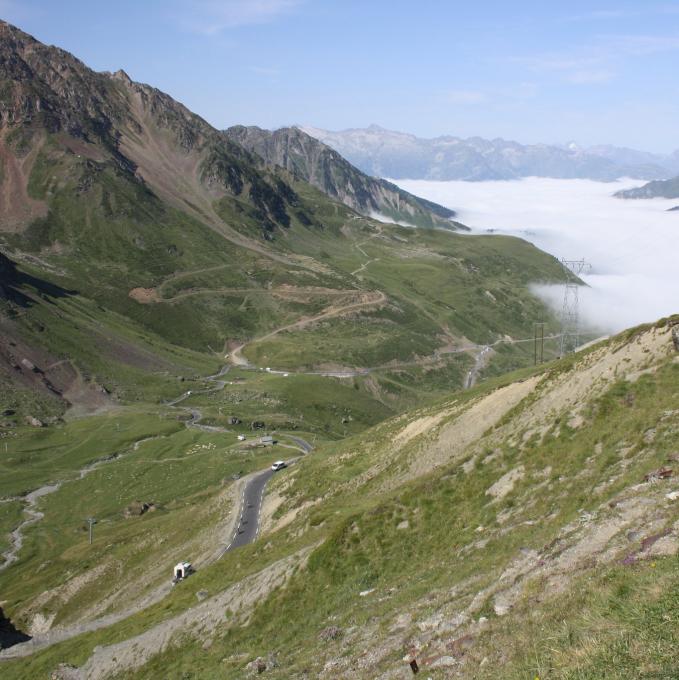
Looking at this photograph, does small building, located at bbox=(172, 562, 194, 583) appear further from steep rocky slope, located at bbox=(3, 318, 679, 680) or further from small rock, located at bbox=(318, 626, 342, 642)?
small rock, located at bbox=(318, 626, 342, 642)

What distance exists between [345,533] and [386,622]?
16.8 m

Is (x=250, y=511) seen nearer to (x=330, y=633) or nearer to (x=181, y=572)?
(x=181, y=572)

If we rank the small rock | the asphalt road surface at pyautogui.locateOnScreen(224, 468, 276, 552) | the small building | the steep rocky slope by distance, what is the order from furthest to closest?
the asphalt road surface at pyautogui.locateOnScreen(224, 468, 276, 552)
the small building
the small rock
the steep rocky slope

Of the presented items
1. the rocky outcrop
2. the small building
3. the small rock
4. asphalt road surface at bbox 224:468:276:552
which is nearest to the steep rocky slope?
the small rock

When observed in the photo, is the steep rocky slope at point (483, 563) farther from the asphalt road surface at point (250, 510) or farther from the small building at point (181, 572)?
the asphalt road surface at point (250, 510)

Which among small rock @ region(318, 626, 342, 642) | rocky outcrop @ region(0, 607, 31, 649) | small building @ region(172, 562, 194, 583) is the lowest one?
rocky outcrop @ region(0, 607, 31, 649)

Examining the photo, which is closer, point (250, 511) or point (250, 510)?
point (250, 511)

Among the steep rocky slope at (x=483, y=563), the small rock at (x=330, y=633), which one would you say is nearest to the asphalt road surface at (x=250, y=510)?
the steep rocky slope at (x=483, y=563)

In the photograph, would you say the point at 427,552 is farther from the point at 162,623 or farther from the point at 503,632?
the point at 162,623

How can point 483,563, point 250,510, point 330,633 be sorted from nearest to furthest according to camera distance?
point 483,563 < point 330,633 < point 250,510

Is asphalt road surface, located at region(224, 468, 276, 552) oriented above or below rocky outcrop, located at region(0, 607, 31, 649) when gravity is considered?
above

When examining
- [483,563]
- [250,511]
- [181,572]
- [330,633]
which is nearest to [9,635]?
[181,572]

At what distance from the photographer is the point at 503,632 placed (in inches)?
894

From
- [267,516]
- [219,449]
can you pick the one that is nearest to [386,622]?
[267,516]
